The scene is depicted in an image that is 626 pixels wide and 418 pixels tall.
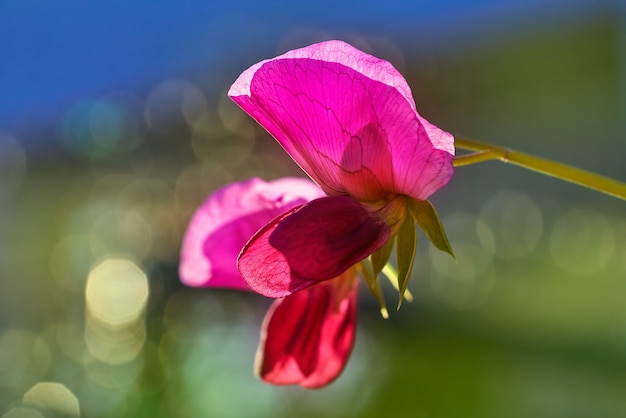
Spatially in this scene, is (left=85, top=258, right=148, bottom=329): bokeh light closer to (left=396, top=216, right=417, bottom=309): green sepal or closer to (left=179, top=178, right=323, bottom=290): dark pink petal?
(left=179, top=178, right=323, bottom=290): dark pink petal

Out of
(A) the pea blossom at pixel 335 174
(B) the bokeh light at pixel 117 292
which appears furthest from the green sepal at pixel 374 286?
(B) the bokeh light at pixel 117 292

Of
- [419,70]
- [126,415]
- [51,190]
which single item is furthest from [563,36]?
[51,190]

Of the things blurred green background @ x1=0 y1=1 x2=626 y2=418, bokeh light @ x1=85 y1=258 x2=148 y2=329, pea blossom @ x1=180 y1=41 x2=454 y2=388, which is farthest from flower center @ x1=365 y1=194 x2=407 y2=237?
bokeh light @ x1=85 y1=258 x2=148 y2=329

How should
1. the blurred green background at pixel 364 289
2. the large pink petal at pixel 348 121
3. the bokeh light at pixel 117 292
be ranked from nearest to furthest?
1. the large pink petal at pixel 348 121
2. the blurred green background at pixel 364 289
3. the bokeh light at pixel 117 292

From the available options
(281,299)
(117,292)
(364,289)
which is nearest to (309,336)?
(281,299)

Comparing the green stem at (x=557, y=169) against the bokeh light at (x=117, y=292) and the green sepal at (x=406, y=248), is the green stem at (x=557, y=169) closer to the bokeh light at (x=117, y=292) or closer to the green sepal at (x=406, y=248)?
the green sepal at (x=406, y=248)
